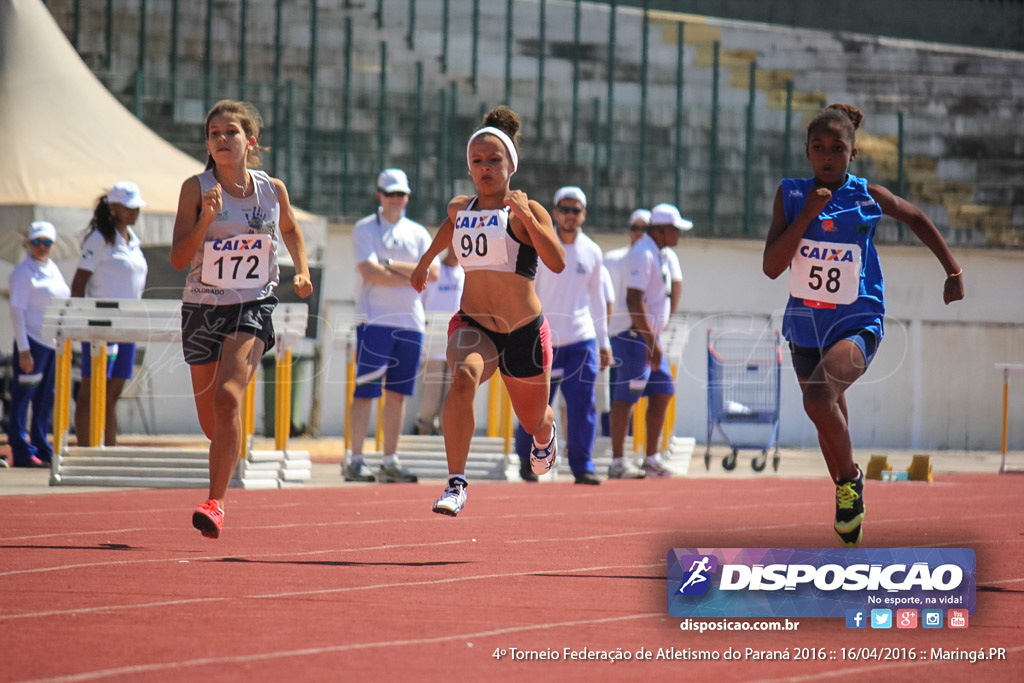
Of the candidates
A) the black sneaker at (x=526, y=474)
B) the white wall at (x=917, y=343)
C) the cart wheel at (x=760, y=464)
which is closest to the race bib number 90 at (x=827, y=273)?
the black sneaker at (x=526, y=474)

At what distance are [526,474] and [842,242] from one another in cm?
573

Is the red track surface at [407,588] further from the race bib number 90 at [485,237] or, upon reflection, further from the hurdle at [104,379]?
the race bib number 90 at [485,237]

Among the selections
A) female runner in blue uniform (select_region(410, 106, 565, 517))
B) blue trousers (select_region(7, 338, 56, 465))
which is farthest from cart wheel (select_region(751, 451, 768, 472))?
female runner in blue uniform (select_region(410, 106, 565, 517))

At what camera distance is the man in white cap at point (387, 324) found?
38.3 feet

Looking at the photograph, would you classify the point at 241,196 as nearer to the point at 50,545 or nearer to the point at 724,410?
the point at 50,545

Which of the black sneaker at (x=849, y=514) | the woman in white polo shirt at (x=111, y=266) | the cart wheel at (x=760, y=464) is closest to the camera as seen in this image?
the black sneaker at (x=849, y=514)

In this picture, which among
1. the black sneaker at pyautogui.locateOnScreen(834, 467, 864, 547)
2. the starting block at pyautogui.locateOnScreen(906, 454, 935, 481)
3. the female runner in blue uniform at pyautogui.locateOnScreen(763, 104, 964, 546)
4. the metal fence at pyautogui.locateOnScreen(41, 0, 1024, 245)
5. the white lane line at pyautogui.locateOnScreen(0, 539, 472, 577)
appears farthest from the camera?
the metal fence at pyautogui.locateOnScreen(41, 0, 1024, 245)

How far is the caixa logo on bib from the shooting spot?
15.0ft

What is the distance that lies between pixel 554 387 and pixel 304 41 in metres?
13.6

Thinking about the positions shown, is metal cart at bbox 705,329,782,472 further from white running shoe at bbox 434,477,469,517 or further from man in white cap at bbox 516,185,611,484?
white running shoe at bbox 434,477,469,517

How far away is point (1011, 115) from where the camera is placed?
24391 mm

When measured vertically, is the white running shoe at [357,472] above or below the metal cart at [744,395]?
below

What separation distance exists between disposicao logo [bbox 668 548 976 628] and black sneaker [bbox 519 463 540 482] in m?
7.38

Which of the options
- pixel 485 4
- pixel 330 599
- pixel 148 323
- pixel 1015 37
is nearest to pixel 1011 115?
pixel 1015 37
